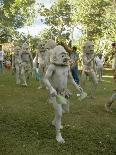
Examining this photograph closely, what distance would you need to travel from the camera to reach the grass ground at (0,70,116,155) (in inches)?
408

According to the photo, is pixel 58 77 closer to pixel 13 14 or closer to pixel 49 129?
pixel 49 129

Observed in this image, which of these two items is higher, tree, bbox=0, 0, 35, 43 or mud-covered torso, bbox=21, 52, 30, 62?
tree, bbox=0, 0, 35, 43

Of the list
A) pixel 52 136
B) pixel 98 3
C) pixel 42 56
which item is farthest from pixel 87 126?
pixel 98 3

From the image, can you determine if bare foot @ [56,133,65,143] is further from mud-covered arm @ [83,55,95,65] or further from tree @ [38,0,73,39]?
tree @ [38,0,73,39]

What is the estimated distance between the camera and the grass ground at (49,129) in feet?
34.0

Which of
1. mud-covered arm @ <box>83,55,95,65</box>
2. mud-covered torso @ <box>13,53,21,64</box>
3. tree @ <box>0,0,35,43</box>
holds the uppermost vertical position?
tree @ <box>0,0,35,43</box>

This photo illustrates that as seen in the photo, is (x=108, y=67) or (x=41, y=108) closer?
(x=41, y=108)

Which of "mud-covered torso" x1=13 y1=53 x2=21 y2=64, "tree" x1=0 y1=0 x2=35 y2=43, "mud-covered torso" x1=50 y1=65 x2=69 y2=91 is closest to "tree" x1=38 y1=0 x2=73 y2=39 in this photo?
"tree" x1=0 y1=0 x2=35 y2=43

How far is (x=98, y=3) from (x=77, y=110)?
40993mm

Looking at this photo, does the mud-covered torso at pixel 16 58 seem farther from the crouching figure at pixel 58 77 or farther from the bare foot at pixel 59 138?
the bare foot at pixel 59 138

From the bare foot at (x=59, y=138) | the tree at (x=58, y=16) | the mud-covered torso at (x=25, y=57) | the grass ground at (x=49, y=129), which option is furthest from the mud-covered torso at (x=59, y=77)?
the tree at (x=58, y=16)

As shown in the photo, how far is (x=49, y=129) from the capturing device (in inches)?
477

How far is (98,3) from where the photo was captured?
55312 mm

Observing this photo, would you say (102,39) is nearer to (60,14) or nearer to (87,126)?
(60,14)
